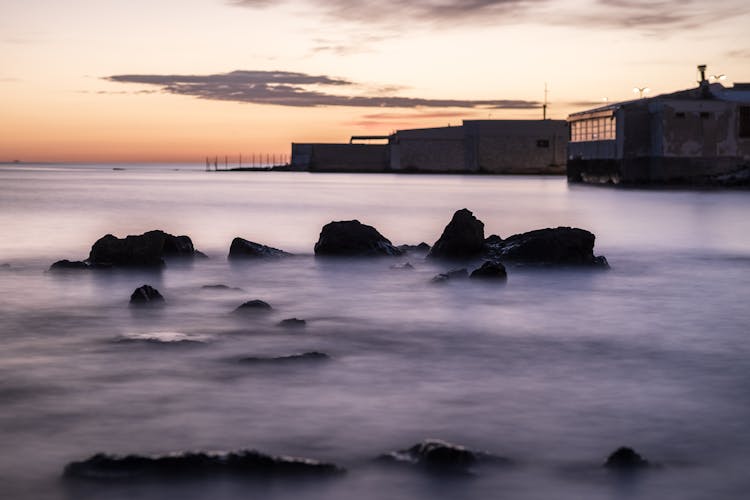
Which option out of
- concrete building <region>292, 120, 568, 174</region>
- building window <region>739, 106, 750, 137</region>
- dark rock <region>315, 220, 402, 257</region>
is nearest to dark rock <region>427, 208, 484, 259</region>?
dark rock <region>315, 220, 402, 257</region>

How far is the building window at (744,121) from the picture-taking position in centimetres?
4900

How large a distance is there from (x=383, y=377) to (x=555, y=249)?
7.54 metres

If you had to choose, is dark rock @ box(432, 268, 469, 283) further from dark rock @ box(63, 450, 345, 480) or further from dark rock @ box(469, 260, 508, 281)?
dark rock @ box(63, 450, 345, 480)

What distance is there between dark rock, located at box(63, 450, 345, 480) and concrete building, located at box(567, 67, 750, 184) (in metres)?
47.0

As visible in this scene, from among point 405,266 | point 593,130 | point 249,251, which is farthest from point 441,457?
point 593,130

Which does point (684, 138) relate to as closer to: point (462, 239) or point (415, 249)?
point (415, 249)

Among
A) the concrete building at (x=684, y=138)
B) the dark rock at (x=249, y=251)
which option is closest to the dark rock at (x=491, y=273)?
the dark rock at (x=249, y=251)

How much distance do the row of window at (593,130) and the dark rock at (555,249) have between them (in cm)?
4003

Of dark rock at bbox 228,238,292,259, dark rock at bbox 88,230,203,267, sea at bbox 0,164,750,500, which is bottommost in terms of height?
sea at bbox 0,164,750,500

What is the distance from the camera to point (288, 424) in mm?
4906

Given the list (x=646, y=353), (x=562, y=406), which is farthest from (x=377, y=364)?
(x=646, y=353)

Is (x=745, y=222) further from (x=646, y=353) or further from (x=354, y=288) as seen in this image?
(x=646, y=353)

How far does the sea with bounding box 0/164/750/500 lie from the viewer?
4.09 m

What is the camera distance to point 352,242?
49.1 ft
